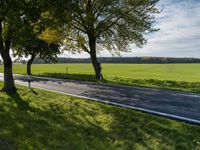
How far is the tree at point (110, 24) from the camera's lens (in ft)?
71.5

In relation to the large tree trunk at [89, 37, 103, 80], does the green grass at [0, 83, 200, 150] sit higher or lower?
lower

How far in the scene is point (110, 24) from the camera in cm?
2295

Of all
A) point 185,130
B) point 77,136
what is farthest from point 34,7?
point 185,130

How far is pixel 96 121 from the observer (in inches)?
328

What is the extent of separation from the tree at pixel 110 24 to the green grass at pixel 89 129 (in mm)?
12609

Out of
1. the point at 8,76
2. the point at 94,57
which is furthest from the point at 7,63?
the point at 94,57

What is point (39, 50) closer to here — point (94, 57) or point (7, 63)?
point (94, 57)

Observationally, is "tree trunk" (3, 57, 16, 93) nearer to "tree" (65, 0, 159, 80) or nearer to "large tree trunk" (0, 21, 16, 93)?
"large tree trunk" (0, 21, 16, 93)

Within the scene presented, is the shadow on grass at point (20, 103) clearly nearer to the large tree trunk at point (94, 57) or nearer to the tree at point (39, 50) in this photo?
the large tree trunk at point (94, 57)

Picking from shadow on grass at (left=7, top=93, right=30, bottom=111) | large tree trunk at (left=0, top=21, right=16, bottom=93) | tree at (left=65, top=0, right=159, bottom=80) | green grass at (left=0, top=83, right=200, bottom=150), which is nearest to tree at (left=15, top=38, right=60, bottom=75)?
tree at (left=65, top=0, right=159, bottom=80)

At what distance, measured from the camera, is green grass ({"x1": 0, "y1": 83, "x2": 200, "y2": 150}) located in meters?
6.25

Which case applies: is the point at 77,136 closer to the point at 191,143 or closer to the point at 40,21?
the point at 191,143

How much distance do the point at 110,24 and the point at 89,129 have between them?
16.5 metres

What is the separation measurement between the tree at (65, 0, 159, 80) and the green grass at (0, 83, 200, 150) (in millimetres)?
12609
